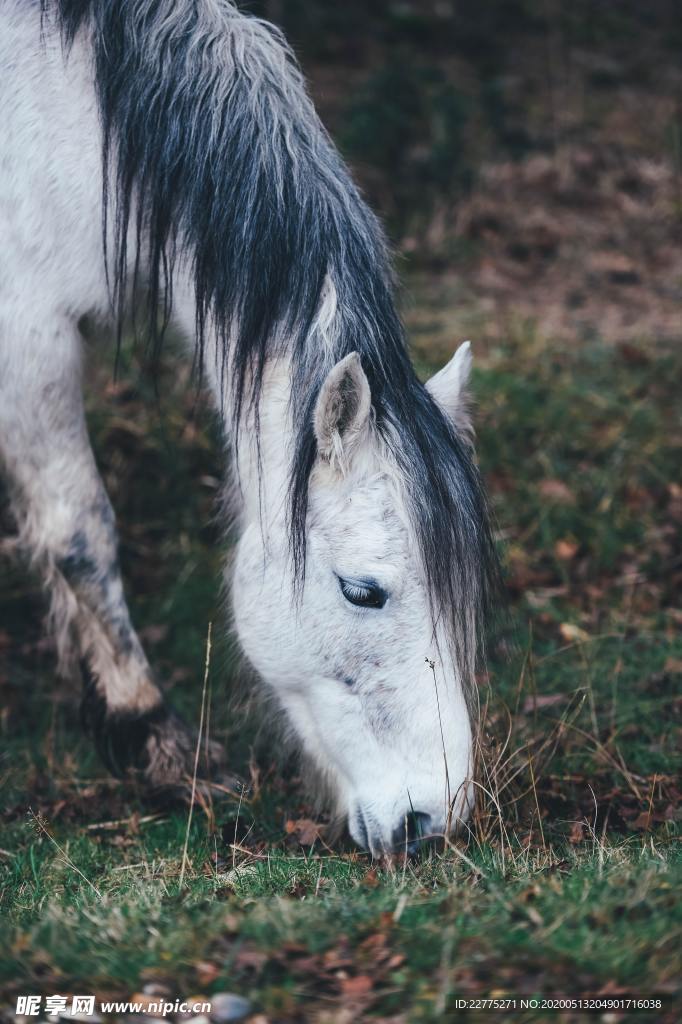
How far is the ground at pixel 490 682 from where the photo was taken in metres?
2.26

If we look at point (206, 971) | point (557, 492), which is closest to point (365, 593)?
point (206, 971)

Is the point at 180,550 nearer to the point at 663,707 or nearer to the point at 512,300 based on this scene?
the point at 663,707

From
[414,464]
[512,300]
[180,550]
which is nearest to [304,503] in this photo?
[414,464]

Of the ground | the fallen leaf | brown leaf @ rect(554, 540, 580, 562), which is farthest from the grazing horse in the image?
brown leaf @ rect(554, 540, 580, 562)

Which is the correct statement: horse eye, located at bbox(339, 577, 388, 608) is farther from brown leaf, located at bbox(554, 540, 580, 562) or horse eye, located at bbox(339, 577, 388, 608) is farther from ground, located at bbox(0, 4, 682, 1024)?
brown leaf, located at bbox(554, 540, 580, 562)

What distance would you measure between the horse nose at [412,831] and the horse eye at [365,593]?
0.58m

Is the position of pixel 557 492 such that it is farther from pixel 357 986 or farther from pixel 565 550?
pixel 357 986

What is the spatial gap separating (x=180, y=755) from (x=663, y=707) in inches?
72.2

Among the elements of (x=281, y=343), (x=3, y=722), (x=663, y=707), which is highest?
(x=281, y=343)

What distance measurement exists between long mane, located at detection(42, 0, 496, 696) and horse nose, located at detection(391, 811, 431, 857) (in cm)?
41

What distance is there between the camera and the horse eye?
303 cm

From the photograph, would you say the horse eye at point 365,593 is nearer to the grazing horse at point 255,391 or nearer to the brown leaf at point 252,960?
the grazing horse at point 255,391

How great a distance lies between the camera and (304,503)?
310cm

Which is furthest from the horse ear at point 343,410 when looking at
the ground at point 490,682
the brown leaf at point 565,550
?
the brown leaf at point 565,550
